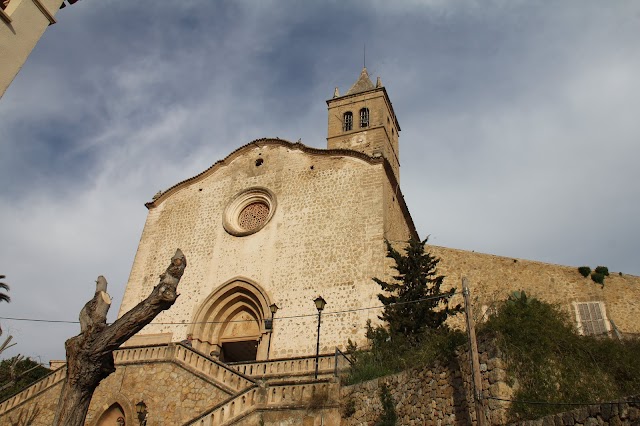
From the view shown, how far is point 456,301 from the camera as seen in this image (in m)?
18.0

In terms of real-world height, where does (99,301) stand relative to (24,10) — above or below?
below

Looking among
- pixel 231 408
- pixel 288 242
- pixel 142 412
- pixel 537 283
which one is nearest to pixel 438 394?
pixel 231 408

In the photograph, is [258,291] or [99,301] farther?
[258,291]

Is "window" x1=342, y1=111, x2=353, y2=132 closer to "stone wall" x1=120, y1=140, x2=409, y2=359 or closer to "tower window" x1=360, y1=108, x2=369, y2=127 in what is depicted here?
"tower window" x1=360, y1=108, x2=369, y2=127

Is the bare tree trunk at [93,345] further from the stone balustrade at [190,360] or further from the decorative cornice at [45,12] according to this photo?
the stone balustrade at [190,360]

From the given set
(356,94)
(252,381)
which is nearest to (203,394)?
(252,381)

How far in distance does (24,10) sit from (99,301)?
4.99 metres

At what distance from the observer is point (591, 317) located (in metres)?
18.1

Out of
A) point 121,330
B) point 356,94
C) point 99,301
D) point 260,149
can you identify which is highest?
point 356,94

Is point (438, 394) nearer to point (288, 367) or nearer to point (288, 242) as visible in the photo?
point (288, 367)

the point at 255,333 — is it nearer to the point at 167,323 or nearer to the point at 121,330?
the point at 167,323

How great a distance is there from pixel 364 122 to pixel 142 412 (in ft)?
68.0

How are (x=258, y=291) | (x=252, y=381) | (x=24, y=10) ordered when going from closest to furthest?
(x=24, y=10) < (x=252, y=381) < (x=258, y=291)

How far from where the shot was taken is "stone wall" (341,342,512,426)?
8531mm
